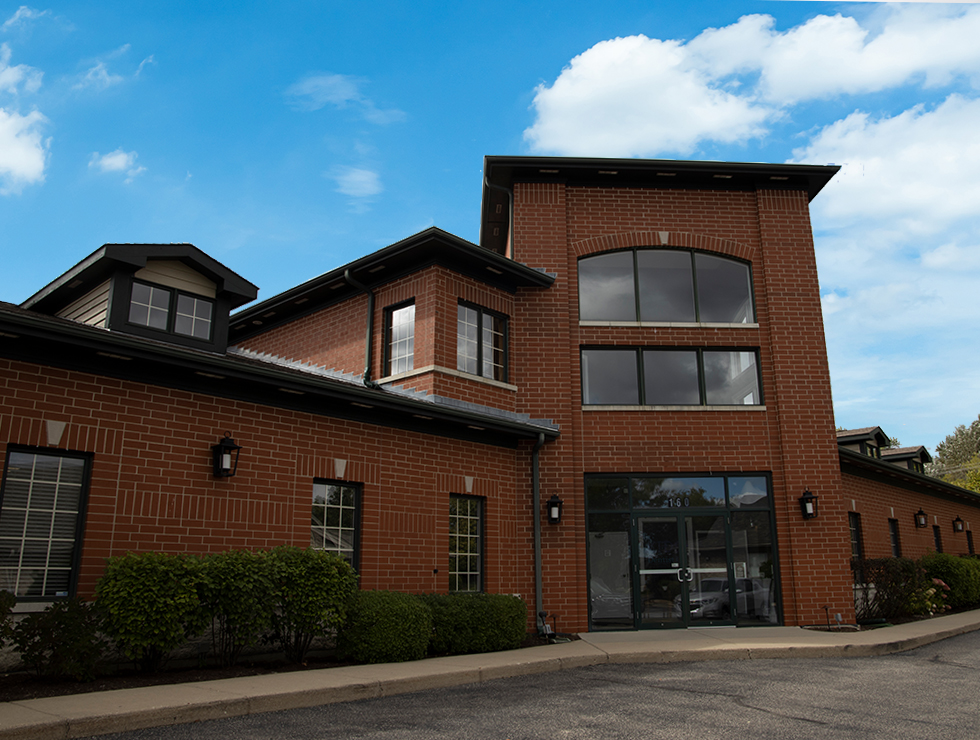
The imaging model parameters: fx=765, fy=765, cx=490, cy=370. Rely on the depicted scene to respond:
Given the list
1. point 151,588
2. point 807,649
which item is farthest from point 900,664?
point 151,588

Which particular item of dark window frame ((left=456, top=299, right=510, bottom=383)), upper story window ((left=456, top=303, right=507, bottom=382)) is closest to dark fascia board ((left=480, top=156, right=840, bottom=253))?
dark window frame ((left=456, top=299, right=510, bottom=383))

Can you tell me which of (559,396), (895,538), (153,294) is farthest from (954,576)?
(153,294)

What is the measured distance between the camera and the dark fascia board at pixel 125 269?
12.8 meters

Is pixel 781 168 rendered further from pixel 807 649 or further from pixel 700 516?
pixel 807 649

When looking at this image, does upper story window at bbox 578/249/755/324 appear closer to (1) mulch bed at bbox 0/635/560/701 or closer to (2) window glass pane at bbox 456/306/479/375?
(2) window glass pane at bbox 456/306/479/375

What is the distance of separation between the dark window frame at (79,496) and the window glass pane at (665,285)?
10.8 m

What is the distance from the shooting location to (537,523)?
46.9 feet

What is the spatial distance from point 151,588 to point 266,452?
281 centimetres

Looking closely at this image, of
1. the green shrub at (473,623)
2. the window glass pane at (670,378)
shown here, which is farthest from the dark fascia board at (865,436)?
the green shrub at (473,623)

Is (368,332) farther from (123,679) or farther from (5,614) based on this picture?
(5,614)

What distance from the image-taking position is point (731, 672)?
32.6 ft

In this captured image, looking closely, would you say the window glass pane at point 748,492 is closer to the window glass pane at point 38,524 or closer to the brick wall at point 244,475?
the brick wall at point 244,475

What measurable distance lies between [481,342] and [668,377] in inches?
157

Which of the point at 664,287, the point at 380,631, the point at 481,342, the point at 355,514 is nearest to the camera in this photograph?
the point at 380,631
